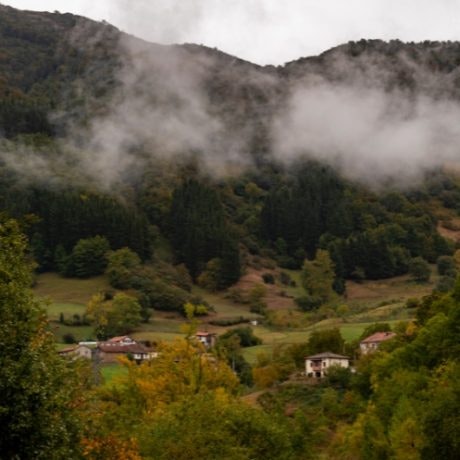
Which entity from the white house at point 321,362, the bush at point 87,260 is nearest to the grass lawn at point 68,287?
the bush at point 87,260

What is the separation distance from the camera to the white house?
10355 cm

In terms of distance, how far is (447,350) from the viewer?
51688 mm

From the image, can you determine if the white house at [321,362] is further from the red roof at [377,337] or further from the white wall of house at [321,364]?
the red roof at [377,337]

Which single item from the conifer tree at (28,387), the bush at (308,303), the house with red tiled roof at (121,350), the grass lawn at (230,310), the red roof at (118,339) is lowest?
the house with red tiled roof at (121,350)

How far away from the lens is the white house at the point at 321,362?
103550 millimetres

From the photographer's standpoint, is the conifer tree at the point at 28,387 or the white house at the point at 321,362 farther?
the white house at the point at 321,362

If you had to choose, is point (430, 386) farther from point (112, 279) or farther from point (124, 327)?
point (112, 279)

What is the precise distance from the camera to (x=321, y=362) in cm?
10581

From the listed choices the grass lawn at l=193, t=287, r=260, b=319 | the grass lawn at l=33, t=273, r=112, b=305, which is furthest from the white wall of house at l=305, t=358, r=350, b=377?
the grass lawn at l=33, t=273, r=112, b=305

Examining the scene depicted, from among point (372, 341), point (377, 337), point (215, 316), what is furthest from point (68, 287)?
point (377, 337)

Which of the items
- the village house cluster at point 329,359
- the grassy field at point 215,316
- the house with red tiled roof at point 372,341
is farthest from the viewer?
the grassy field at point 215,316

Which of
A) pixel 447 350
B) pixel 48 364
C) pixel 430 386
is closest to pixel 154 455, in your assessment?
pixel 48 364

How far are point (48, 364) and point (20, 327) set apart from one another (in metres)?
1.93

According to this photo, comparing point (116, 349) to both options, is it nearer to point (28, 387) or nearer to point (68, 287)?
point (68, 287)
